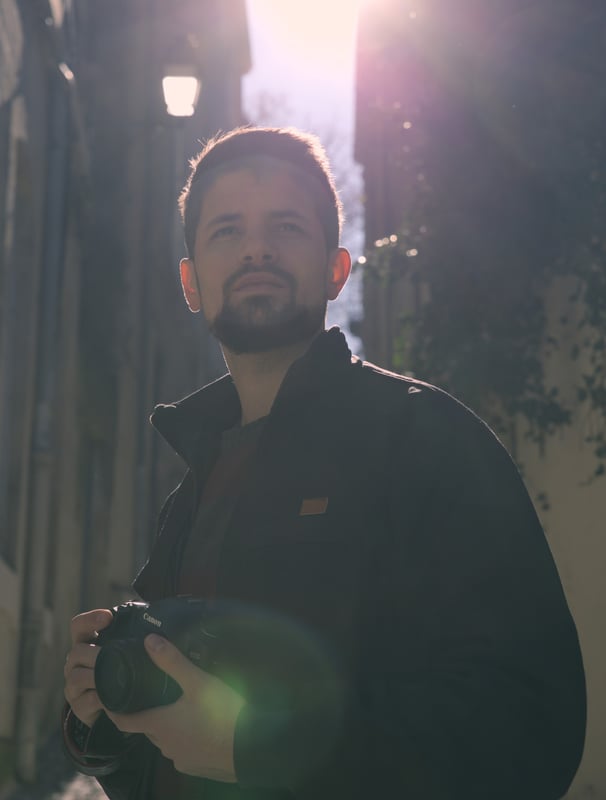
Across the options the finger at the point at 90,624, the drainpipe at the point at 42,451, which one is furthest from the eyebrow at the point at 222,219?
the drainpipe at the point at 42,451

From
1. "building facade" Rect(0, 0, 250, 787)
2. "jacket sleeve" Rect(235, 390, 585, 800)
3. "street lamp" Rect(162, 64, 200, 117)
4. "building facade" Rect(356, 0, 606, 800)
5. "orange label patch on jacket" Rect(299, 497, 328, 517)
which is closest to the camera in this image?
"jacket sleeve" Rect(235, 390, 585, 800)

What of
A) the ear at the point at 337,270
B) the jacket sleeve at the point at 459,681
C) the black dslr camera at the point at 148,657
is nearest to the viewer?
the jacket sleeve at the point at 459,681

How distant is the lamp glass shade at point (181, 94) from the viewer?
928cm

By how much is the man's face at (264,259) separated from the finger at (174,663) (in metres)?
0.70

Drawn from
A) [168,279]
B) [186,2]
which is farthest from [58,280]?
[186,2]

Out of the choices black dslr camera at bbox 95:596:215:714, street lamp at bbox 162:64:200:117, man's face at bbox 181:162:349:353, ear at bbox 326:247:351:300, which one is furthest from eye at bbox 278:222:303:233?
street lamp at bbox 162:64:200:117

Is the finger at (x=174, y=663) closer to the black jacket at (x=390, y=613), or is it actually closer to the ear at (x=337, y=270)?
the black jacket at (x=390, y=613)

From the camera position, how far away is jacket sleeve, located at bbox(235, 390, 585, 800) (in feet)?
5.01

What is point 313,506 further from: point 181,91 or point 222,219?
point 181,91

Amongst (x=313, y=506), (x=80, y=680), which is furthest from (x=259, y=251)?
(x=80, y=680)

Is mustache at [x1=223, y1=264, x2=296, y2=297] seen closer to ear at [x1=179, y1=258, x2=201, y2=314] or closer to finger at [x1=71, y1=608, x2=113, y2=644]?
ear at [x1=179, y1=258, x2=201, y2=314]

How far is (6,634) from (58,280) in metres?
2.77

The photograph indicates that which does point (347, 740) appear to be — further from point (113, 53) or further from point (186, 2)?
point (186, 2)

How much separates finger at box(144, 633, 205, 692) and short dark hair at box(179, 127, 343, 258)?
90 centimetres
